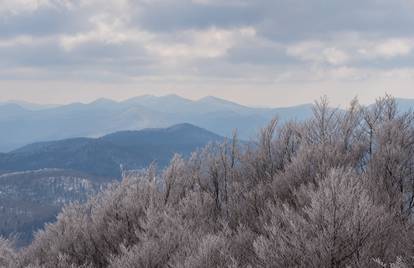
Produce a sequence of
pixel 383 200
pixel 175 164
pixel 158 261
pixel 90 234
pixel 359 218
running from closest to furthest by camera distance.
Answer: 1. pixel 359 218
2. pixel 158 261
3. pixel 383 200
4. pixel 90 234
5. pixel 175 164

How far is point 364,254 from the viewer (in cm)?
1500

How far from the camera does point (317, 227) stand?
1520cm

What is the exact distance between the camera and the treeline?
1518 centimetres

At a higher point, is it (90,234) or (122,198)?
(122,198)

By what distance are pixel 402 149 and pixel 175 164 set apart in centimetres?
1687

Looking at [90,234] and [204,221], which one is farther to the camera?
[90,234]

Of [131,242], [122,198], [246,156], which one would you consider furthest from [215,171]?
[131,242]

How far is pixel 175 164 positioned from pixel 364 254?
2126cm

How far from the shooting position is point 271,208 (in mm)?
21703

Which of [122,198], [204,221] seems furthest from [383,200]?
[122,198]

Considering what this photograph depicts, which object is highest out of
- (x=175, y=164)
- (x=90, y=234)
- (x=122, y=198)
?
(x=175, y=164)

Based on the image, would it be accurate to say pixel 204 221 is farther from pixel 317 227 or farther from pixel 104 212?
pixel 317 227

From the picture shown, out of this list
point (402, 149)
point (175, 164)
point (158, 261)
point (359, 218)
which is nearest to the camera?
point (359, 218)

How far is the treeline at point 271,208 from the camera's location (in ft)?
49.8
